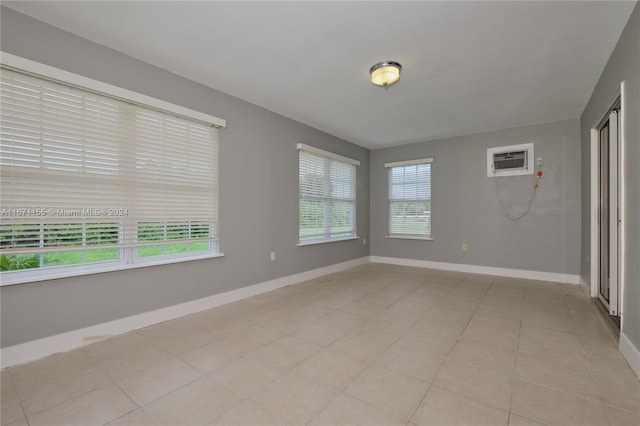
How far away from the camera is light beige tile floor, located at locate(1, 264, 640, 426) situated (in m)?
1.55

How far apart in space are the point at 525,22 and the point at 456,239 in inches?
151

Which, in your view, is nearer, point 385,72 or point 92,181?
point 92,181

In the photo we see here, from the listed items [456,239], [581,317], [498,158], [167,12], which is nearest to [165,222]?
[167,12]

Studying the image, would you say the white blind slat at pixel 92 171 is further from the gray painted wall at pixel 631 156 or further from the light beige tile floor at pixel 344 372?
the gray painted wall at pixel 631 156

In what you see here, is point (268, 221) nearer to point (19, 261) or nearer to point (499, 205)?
point (19, 261)

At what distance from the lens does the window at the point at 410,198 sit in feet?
18.6

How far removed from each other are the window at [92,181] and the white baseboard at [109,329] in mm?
496

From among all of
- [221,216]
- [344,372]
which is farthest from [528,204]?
[221,216]

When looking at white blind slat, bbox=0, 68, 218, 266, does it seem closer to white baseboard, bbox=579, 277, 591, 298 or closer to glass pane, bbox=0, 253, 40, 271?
glass pane, bbox=0, 253, 40, 271

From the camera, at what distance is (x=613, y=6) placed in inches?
80.0

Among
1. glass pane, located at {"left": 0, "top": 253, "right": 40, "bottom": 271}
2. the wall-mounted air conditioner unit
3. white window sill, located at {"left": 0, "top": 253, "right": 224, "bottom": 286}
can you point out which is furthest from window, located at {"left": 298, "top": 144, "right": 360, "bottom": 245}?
glass pane, located at {"left": 0, "top": 253, "right": 40, "bottom": 271}

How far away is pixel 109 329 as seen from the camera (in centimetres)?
248

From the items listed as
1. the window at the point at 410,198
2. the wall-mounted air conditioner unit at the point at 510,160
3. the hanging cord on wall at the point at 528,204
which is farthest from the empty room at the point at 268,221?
the window at the point at 410,198

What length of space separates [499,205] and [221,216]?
180 inches
